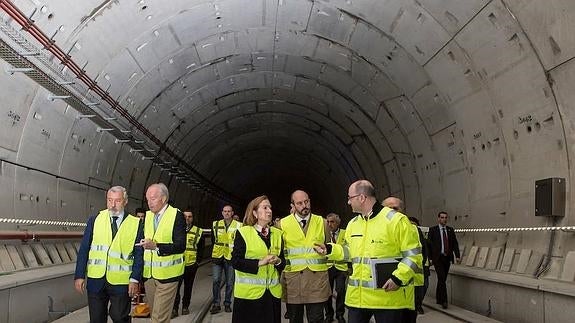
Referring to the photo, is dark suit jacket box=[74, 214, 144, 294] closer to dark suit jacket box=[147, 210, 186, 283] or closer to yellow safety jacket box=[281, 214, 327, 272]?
dark suit jacket box=[147, 210, 186, 283]

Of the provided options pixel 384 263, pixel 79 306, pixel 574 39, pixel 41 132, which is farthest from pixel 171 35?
pixel 384 263

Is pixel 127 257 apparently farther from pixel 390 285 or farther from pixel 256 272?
pixel 390 285

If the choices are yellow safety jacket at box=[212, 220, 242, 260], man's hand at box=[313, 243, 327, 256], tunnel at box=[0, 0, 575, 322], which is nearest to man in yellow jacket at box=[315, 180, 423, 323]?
man's hand at box=[313, 243, 327, 256]

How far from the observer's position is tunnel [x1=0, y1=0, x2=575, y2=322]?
8.56 m

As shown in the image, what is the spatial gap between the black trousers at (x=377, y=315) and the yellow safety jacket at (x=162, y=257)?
206cm

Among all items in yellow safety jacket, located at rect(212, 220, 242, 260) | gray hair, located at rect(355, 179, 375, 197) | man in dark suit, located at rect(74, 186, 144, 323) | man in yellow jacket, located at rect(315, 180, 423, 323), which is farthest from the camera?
yellow safety jacket, located at rect(212, 220, 242, 260)

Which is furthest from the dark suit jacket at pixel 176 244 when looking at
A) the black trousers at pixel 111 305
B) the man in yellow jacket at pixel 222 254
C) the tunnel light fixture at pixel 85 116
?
the tunnel light fixture at pixel 85 116

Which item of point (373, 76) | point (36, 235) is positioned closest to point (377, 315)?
point (36, 235)

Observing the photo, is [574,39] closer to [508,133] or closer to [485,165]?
[508,133]

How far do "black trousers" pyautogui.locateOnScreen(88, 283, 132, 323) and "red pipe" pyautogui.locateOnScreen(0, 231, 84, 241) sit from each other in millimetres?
3041

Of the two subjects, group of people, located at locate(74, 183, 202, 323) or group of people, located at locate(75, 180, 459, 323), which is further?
group of people, located at locate(74, 183, 202, 323)

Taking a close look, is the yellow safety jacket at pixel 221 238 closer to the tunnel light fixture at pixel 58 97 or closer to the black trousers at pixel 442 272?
the tunnel light fixture at pixel 58 97

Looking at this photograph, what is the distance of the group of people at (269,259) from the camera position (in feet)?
16.4

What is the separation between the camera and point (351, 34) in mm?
12320
